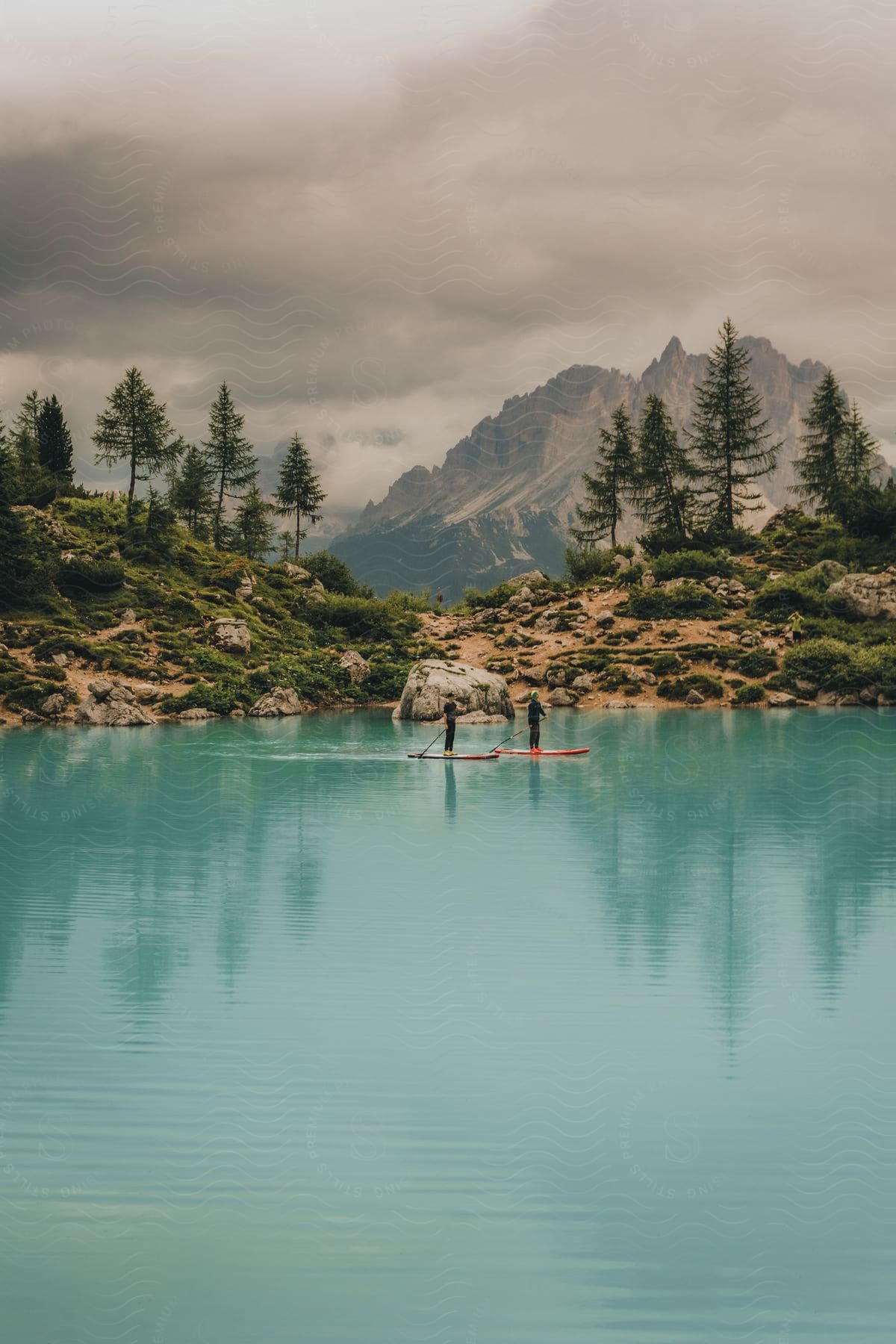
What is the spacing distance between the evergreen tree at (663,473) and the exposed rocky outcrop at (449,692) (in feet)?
108

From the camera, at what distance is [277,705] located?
149 ft

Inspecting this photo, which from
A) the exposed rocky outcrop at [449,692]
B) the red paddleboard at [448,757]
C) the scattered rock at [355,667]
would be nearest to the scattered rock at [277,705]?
the scattered rock at [355,667]

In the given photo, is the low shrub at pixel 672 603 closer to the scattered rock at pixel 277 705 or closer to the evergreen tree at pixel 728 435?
the evergreen tree at pixel 728 435

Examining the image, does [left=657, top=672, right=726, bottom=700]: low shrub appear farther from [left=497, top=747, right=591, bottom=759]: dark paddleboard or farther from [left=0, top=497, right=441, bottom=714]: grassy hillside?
[left=497, top=747, right=591, bottom=759]: dark paddleboard

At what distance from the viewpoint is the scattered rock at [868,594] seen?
53.5 m

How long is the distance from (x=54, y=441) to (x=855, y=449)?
5651 cm

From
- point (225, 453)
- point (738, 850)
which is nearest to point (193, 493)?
point (225, 453)

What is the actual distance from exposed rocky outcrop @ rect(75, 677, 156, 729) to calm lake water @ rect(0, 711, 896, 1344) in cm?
2613

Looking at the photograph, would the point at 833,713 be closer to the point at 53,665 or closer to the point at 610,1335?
the point at 53,665

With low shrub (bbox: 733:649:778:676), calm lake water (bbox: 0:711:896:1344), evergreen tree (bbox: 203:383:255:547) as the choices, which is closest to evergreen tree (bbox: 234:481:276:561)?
evergreen tree (bbox: 203:383:255:547)

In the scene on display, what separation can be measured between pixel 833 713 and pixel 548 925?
A: 33.9m

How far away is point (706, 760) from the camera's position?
85.6ft

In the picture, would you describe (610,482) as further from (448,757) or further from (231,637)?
(448,757)

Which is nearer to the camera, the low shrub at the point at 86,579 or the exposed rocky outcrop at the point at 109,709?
the exposed rocky outcrop at the point at 109,709
